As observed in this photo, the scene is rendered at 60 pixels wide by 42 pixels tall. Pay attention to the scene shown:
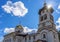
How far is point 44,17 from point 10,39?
12334 millimetres

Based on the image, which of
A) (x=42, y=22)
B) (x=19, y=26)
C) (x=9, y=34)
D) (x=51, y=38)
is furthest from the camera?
(x=19, y=26)

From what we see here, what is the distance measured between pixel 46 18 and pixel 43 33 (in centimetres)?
488

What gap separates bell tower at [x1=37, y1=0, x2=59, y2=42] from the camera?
129 ft

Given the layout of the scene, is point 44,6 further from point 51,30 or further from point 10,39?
point 10,39

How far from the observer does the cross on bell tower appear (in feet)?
135

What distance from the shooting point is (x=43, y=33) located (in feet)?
133

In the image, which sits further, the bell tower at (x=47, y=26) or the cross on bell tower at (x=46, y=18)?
the cross on bell tower at (x=46, y=18)

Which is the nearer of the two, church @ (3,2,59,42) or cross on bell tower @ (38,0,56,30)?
church @ (3,2,59,42)

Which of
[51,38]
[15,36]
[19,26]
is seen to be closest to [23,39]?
[15,36]

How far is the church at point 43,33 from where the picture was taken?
39406 mm

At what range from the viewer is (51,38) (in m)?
38.8

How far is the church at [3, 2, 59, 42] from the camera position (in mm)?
39406

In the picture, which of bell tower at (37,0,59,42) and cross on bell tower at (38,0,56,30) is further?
cross on bell tower at (38,0,56,30)

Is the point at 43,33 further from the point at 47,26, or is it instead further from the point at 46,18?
the point at 46,18
